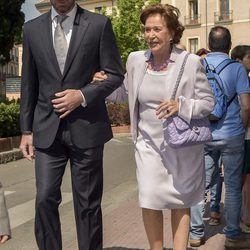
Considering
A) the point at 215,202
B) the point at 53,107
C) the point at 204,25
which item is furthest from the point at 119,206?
the point at 204,25

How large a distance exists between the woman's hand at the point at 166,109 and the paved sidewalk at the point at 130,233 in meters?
1.56

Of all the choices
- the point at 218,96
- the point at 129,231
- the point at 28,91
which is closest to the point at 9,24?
the point at 129,231

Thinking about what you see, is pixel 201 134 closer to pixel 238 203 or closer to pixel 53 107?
pixel 53 107

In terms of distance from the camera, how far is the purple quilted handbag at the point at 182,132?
3402 millimetres

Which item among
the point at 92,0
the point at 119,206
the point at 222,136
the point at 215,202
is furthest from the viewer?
the point at 92,0

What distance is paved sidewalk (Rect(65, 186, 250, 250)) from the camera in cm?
464

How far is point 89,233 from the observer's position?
362cm

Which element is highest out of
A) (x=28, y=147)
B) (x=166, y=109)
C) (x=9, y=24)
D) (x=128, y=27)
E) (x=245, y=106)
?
(x=128, y=27)

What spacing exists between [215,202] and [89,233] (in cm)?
212

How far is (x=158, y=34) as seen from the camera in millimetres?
3479

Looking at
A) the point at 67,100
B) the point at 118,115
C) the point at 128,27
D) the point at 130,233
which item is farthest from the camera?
the point at 128,27

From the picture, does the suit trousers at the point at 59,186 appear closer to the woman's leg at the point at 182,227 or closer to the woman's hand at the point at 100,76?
the woman's hand at the point at 100,76

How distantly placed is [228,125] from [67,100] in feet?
5.29

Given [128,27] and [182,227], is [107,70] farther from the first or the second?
[128,27]
